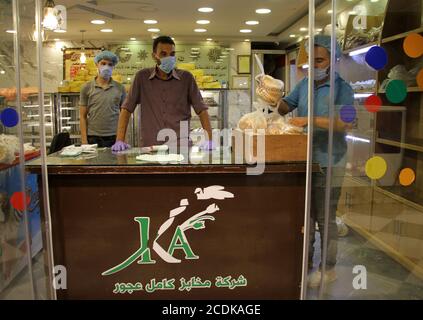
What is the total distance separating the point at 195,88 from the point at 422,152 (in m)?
1.70

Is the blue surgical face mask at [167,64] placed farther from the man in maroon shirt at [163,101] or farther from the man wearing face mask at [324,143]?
the man wearing face mask at [324,143]

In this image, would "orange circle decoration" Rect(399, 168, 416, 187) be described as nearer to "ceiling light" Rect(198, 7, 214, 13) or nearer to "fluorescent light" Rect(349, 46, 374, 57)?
"fluorescent light" Rect(349, 46, 374, 57)

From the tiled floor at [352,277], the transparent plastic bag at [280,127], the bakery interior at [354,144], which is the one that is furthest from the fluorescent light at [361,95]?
the tiled floor at [352,277]

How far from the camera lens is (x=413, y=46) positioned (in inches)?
91.7

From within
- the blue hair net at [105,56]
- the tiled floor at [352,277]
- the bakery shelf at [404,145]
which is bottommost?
the tiled floor at [352,277]

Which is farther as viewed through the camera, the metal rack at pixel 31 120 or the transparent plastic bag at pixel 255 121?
the transparent plastic bag at pixel 255 121

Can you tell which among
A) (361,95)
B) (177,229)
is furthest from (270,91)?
(177,229)

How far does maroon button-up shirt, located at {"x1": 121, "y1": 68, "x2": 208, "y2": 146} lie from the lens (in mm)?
3357

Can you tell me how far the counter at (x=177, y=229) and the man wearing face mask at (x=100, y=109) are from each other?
203cm

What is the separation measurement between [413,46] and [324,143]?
0.72 metres

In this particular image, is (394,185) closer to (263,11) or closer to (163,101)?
(163,101)

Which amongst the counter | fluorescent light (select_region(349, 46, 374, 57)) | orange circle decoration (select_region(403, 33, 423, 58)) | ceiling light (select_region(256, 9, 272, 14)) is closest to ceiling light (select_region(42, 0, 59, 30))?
the counter

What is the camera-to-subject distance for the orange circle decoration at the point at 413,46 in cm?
231

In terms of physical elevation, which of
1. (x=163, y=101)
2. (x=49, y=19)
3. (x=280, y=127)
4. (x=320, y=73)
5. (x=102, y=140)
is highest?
(x=49, y=19)
